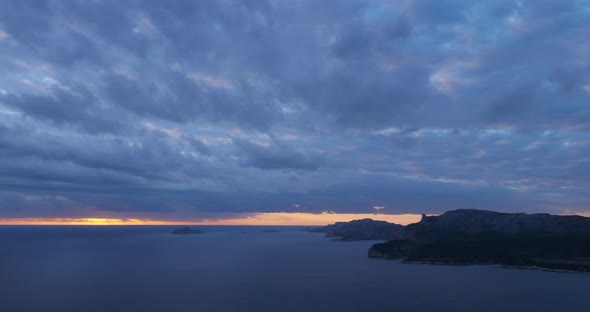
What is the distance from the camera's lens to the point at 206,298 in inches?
4102

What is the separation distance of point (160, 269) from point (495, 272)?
125209 millimetres

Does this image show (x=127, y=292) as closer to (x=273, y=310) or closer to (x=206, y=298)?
A: (x=206, y=298)

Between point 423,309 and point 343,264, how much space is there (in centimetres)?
9464

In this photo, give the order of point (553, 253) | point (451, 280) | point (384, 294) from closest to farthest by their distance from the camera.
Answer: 1. point (384, 294)
2. point (451, 280)
3. point (553, 253)

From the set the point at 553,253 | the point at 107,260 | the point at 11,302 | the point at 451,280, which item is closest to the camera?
the point at 11,302

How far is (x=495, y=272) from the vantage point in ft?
520

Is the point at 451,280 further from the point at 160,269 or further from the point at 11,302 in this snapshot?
the point at 11,302

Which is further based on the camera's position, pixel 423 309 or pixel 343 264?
pixel 343 264

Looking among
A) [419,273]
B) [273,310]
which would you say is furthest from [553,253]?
[273,310]

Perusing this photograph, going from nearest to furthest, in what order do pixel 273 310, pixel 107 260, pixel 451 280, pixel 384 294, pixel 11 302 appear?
pixel 273 310 → pixel 11 302 → pixel 384 294 → pixel 451 280 → pixel 107 260

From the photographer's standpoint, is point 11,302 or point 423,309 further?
point 11,302

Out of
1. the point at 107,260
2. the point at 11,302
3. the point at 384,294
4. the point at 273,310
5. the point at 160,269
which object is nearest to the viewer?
the point at 273,310

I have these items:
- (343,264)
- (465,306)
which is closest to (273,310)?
(465,306)

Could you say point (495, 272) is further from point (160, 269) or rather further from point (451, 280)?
point (160, 269)
